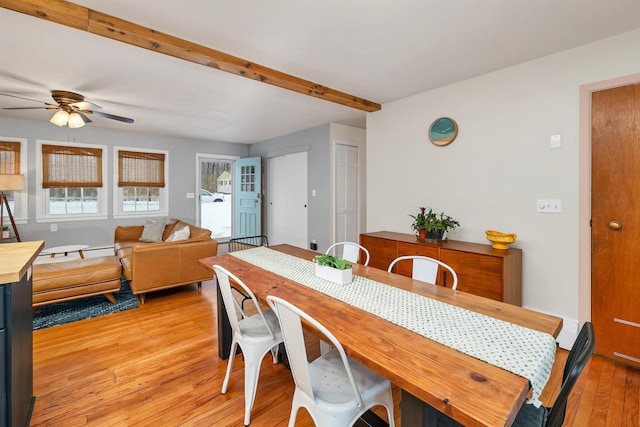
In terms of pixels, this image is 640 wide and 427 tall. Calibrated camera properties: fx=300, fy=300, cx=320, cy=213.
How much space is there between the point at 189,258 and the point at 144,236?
6.36 feet

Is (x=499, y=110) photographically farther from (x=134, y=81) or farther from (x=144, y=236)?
(x=144, y=236)

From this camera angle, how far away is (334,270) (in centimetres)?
171

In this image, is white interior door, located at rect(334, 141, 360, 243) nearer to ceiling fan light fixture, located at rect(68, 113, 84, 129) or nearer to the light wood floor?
the light wood floor

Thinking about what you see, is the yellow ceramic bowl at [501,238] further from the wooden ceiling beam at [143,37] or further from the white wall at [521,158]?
the wooden ceiling beam at [143,37]

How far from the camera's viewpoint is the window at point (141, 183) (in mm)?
5496

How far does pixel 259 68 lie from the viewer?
8.94ft

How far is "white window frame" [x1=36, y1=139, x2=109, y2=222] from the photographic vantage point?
189 inches

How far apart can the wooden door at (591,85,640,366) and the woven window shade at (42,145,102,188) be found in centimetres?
669

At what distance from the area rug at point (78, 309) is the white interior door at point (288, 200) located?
109 inches

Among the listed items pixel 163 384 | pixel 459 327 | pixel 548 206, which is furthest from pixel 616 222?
pixel 163 384

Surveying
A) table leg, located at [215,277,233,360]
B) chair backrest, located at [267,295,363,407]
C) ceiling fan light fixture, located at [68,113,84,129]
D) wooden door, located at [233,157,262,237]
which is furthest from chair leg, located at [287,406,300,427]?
wooden door, located at [233,157,262,237]

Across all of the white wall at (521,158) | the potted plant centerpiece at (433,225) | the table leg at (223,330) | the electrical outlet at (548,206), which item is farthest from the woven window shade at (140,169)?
the electrical outlet at (548,206)

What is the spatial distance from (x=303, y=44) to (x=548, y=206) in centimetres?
243

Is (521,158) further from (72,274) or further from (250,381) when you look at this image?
(72,274)
